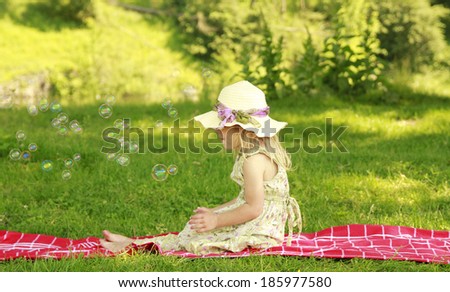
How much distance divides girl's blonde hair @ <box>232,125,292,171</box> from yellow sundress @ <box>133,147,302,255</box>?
0.09 feet

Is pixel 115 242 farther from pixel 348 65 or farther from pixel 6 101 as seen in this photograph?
A: pixel 348 65

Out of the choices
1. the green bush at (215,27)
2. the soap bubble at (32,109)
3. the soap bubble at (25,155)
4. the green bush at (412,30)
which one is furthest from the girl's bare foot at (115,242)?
the green bush at (215,27)

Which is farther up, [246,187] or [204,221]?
[246,187]

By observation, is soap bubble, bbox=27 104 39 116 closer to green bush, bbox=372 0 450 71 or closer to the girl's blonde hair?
the girl's blonde hair

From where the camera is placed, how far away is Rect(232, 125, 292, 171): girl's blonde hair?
3.77 m

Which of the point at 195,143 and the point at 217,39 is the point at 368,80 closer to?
the point at 195,143

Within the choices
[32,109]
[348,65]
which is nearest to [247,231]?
[32,109]

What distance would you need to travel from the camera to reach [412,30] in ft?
38.7

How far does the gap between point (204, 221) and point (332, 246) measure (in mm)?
789

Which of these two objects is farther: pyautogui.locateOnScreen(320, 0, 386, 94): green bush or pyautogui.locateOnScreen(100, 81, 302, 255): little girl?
pyautogui.locateOnScreen(320, 0, 386, 94): green bush

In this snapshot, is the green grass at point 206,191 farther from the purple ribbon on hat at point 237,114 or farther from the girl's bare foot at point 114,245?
the purple ribbon on hat at point 237,114

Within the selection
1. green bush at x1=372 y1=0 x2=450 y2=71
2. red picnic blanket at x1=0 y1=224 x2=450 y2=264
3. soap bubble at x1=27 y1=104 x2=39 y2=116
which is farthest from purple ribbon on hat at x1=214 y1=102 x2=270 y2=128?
green bush at x1=372 y1=0 x2=450 y2=71

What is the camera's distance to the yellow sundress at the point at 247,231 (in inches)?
149

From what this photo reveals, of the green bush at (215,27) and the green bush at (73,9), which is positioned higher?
the green bush at (73,9)
